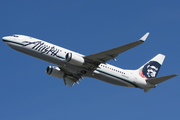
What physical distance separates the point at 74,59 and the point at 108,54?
4681mm

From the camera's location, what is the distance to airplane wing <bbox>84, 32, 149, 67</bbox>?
34.4 m

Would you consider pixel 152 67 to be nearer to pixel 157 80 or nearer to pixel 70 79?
pixel 157 80

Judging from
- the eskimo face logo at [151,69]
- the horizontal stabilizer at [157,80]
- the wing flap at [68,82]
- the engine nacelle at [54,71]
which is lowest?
the wing flap at [68,82]

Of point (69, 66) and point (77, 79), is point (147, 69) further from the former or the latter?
point (69, 66)

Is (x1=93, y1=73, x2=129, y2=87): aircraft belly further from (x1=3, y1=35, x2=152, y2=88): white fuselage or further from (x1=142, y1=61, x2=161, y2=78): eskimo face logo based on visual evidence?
(x1=142, y1=61, x2=161, y2=78): eskimo face logo

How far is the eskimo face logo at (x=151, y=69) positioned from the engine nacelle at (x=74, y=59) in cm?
1280

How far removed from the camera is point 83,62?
130 feet

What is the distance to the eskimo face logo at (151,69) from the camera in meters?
47.2

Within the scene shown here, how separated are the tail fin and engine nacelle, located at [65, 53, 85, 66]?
1177 centimetres

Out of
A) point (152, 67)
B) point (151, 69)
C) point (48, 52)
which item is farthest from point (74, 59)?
point (152, 67)

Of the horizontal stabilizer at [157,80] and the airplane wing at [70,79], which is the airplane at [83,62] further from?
the airplane wing at [70,79]

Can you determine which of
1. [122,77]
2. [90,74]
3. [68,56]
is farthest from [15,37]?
[122,77]

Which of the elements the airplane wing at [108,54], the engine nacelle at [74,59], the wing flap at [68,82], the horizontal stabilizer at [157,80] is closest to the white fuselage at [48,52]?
the engine nacelle at [74,59]

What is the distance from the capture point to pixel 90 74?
41.1 meters
